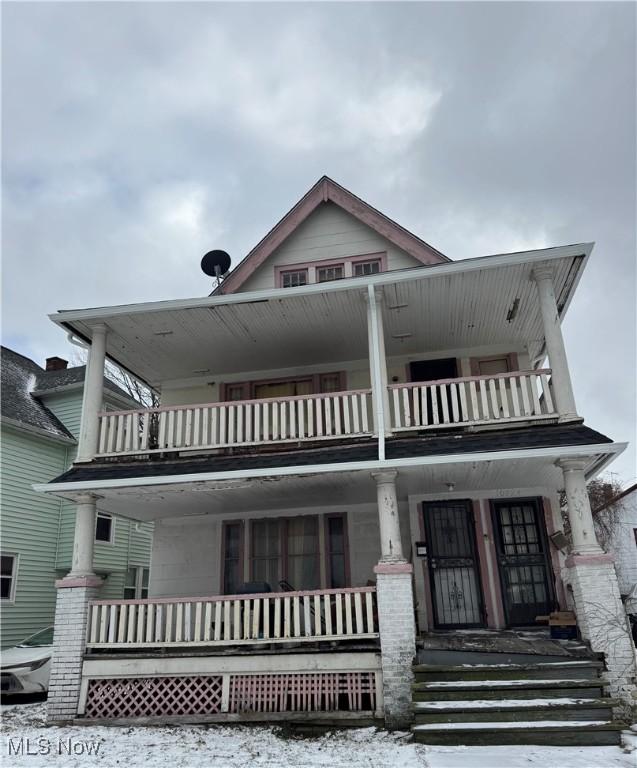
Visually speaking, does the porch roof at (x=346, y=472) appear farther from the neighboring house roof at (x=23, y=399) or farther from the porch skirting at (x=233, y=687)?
the neighboring house roof at (x=23, y=399)

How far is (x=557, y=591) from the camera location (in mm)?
9617

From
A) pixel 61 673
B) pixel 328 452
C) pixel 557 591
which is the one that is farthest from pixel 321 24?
pixel 61 673

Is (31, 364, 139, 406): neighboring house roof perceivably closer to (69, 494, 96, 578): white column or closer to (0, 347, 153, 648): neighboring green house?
(0, 347, 153, 648): neighboring green house

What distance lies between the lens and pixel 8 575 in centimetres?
1502

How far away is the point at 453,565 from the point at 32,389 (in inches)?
584

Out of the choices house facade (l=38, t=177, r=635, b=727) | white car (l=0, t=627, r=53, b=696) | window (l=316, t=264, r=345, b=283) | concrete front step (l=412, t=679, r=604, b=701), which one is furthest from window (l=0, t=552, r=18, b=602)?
concrete front step (l=412, t=679, r=604, b=701)

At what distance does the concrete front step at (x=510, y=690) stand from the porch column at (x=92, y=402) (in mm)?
6332

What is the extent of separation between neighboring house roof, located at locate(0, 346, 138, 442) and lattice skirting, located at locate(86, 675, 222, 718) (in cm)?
936

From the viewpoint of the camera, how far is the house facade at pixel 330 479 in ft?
26.5

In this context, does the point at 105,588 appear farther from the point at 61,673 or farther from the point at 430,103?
the point at 430,103

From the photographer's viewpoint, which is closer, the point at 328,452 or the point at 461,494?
the point at 328,452

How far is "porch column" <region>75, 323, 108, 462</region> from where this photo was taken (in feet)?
31.7

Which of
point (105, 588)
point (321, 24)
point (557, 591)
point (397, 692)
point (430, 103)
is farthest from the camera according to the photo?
point (105, 588)

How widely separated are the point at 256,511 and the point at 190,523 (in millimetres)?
1465
